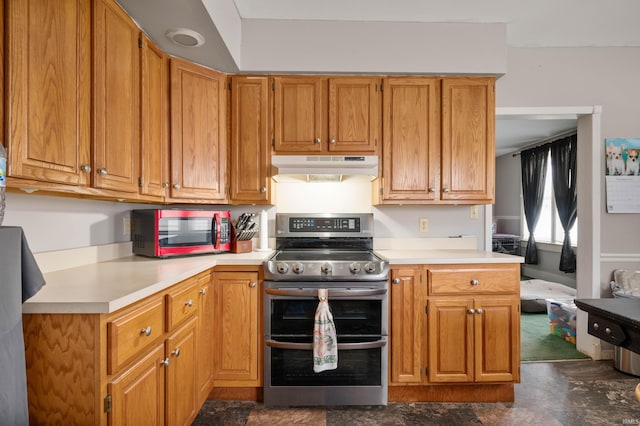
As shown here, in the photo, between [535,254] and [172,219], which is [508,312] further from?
[535,254]

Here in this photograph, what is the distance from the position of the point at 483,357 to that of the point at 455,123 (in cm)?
156

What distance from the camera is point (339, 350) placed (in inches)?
79.5

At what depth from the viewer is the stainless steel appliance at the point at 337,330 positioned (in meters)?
2.00

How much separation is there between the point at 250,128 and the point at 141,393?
5.55 feet

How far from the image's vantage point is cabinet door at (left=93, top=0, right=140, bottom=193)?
1.47 meters

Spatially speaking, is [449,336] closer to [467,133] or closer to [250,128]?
[467,133]

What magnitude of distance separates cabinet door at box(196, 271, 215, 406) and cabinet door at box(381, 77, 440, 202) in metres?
1.31

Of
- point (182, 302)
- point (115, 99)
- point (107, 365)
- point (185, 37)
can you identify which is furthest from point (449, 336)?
point (185, 37)

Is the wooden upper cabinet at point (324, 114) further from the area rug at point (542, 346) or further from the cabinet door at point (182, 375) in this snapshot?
the area rug at point (542, 346)

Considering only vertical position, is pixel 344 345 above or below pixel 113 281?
below

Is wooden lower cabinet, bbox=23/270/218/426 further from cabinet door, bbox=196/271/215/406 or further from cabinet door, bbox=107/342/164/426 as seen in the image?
cabinet door, bbox=196/271/215/406

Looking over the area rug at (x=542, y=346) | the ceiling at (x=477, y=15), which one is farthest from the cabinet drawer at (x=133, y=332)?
the area rug at (x=542, y=346)

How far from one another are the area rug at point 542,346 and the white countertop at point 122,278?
1293mm

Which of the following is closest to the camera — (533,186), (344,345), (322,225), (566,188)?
(344,345)
